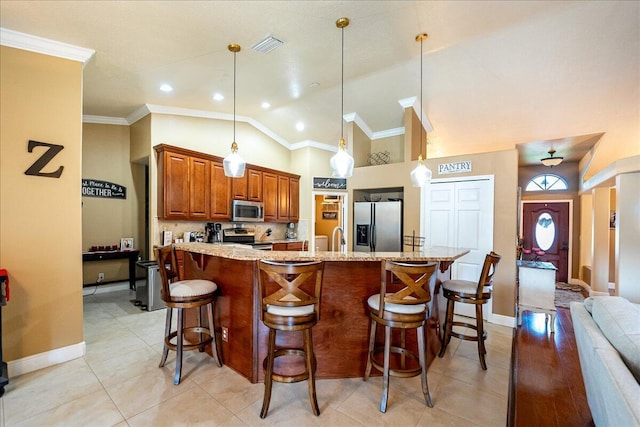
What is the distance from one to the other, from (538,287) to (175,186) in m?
5.46

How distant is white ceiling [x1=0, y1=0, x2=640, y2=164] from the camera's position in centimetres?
258

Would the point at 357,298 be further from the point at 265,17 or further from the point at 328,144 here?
the point at 328,144

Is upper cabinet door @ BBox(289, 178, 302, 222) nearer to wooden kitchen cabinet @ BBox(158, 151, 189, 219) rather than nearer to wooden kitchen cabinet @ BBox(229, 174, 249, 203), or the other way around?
wooden kitchen cabinet @ BBox(229, 174, 249, 203)

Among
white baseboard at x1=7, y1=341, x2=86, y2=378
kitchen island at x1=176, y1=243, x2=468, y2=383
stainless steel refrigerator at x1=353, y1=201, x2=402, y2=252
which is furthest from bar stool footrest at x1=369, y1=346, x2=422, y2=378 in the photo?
white baseboard at x1=7, y1=341, x2=86, y2=378

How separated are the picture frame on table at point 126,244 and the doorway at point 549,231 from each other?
9.21m

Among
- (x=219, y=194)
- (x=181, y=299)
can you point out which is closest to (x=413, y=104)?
(x=219, y=194)

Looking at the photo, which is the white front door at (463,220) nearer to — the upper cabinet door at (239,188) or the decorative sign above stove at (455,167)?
the decorative sign above stove at (455,167)

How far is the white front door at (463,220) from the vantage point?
4.04 metres

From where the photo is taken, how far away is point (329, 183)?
6387mm

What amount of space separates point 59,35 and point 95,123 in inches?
113

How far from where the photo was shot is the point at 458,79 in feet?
Result: 14.1

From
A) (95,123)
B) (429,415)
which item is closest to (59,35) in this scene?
(95,123)

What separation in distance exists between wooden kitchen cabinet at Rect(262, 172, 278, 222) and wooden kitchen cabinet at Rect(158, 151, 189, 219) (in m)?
1.66

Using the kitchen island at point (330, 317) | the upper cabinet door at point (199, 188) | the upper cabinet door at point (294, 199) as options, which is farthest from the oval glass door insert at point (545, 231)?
the upper cabinet door at point (199, 188)
